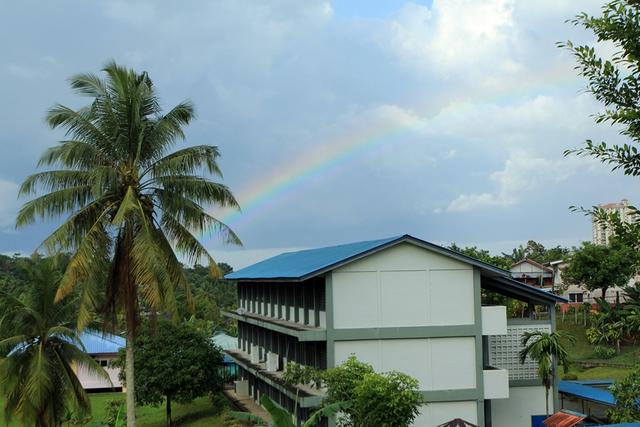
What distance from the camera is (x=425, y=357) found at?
2903cm

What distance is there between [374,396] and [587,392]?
51.4ft

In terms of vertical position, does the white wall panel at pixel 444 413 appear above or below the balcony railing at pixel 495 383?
below

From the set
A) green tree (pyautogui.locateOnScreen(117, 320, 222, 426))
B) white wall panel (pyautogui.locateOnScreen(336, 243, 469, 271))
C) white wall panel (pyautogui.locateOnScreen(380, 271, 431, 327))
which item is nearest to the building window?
green tree (pyautogui.locateOnScreen(117, 320, 222, 426))

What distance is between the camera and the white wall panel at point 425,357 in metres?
28.5

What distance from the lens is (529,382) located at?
105 ft

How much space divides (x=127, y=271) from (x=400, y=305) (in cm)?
1116

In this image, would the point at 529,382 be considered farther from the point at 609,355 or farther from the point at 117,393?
the point at 117,393

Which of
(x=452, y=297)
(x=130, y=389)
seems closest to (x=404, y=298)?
(x=452, y=297)

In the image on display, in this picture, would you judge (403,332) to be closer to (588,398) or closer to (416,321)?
(416,321)

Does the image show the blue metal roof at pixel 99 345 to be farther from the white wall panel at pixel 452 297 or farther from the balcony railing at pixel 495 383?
the balcony railing at pixel 495 383

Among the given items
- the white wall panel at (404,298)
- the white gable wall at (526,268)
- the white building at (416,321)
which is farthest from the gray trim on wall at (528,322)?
the white gable wall at (526,268)

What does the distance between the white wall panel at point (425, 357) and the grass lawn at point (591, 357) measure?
751 inches

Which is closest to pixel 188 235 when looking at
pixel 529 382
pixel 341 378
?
pixel 341 378

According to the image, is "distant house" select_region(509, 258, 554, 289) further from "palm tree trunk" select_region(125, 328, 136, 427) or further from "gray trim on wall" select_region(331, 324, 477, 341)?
"palm tree trunk" select_region(125, 328, 136, 427)
